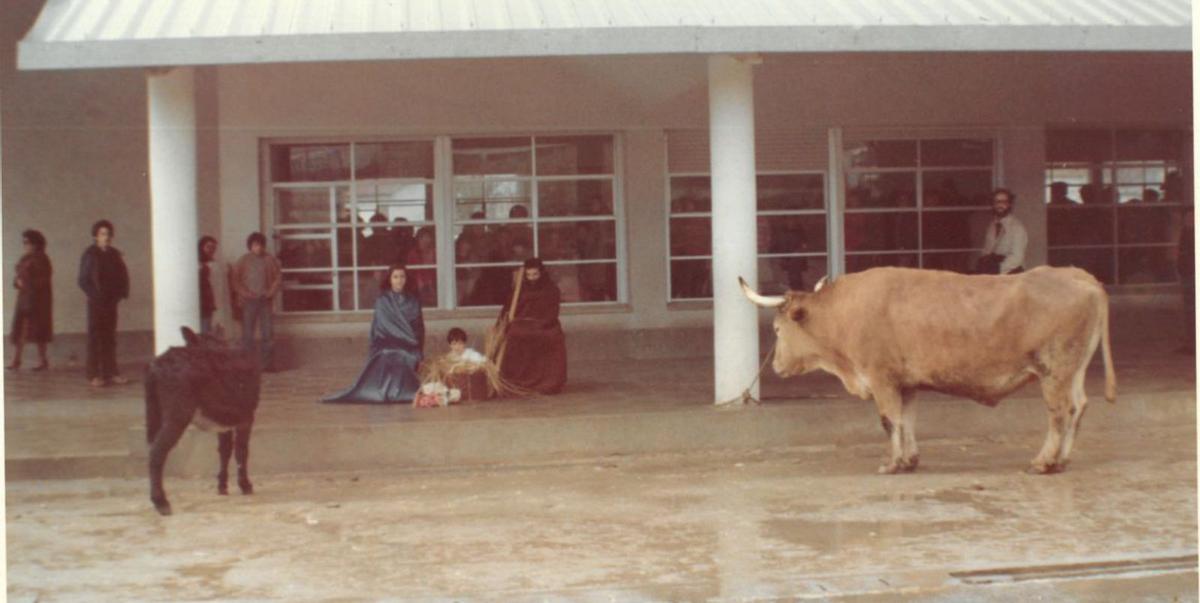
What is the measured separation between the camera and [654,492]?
396 inches

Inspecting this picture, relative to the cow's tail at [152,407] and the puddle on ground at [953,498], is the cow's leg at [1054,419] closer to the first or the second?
the puddle on ground at [953,498]

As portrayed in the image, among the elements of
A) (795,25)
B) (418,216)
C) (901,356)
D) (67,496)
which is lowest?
(67,496)

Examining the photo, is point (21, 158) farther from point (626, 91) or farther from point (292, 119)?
point (626, 91)

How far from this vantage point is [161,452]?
960 centimetres

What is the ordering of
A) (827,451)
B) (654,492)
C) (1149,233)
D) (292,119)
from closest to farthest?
(654,492)
(827,451)
(292,119)
(1149,233)

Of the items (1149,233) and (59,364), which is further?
(1149,233)

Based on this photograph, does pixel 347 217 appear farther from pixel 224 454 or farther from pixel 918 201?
pixel 224 454

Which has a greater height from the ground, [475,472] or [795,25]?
[795,25]

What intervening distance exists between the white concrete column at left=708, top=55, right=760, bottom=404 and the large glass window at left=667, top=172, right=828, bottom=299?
427cm

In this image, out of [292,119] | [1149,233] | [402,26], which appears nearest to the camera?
[402,26]

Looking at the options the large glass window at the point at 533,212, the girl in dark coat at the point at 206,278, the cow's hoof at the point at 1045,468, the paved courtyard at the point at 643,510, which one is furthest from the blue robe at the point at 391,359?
the cow's hoof at the point at 1045,468

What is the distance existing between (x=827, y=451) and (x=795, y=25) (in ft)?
9.81

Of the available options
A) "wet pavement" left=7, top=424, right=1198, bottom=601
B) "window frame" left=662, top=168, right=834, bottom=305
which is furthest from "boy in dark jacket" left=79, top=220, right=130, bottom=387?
"window frame" left=662, top=168, right=834, bottom=305

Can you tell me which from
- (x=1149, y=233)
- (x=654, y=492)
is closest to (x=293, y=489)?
(x=654, y=492)
